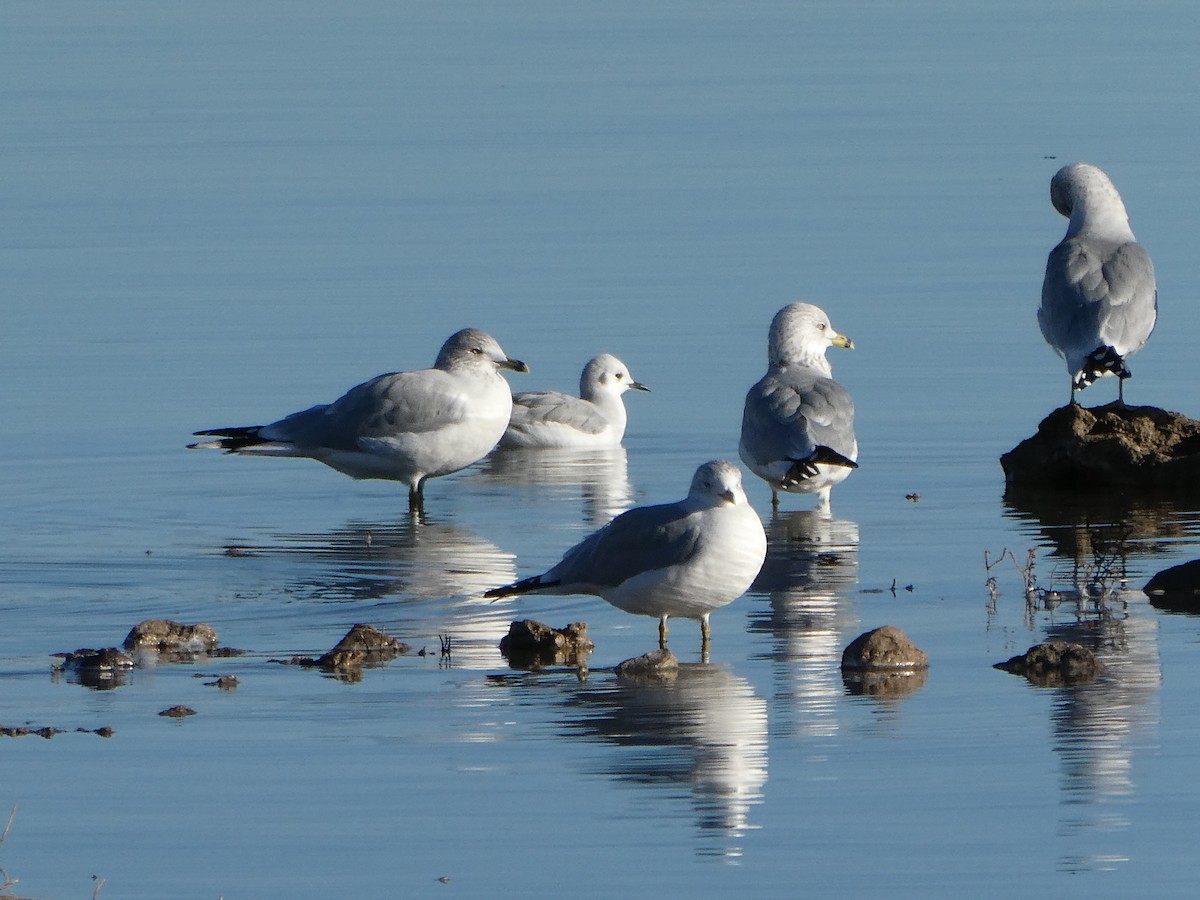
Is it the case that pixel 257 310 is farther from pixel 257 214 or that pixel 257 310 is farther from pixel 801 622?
pixel 801 622

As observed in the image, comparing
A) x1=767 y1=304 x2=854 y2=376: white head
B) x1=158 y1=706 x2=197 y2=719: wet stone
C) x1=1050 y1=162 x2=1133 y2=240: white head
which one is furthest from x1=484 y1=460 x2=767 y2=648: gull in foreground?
x1=1050 y1=162 x2=1133 y2=240: white head

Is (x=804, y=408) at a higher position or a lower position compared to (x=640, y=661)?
higher

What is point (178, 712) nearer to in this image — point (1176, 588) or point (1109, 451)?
point (1176, 588)

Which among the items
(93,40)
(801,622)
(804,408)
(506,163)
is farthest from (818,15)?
(801,622)

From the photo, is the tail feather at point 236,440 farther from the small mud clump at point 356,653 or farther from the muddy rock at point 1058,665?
the muddy rock at point 1058,665

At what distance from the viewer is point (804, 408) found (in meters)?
13.3

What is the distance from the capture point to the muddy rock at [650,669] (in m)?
9.09

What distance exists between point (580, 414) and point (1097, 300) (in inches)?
133

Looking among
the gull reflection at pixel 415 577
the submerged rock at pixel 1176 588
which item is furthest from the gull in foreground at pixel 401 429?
the submerged rock at pixel 1176 588

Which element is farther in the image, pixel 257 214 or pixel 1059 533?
pixel 257 214

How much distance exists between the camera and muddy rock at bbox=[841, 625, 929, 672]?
8.99 meters

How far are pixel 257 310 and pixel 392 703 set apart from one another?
35.2 feet

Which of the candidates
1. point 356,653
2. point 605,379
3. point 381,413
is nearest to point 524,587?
point 356,653

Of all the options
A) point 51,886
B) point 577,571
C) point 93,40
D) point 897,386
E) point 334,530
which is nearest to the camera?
point 51,886
